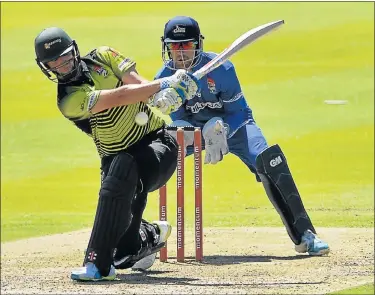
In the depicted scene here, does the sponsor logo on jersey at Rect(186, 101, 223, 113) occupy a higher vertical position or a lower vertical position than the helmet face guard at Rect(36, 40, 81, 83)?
lower

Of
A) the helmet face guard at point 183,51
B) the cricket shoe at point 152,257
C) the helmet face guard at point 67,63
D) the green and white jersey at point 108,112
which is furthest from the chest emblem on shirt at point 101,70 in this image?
the cricket shoe at point 152,257

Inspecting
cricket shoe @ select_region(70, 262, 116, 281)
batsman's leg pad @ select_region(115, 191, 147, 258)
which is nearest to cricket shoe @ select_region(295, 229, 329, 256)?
batsman's leg pad @ select_region(115, 191, 147, 258)

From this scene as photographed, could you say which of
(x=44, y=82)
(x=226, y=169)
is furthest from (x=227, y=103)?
(x=44, y=82)

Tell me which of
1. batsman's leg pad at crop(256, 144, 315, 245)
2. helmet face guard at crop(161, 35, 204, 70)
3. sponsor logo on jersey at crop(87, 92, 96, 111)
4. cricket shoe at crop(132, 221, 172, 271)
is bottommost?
cricket shoe at crop(132, 221, 172, 271)

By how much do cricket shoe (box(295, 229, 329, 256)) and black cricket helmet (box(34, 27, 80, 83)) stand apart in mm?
2126

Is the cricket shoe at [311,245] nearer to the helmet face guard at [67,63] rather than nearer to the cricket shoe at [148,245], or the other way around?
the cricket shoe at [148,245]

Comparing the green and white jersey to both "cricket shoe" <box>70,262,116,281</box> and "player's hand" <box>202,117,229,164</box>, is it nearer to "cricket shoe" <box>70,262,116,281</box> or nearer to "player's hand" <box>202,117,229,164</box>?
"cricket shoe" <box>70,262,116,281</box>

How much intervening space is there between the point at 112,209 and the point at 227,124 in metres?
1.64

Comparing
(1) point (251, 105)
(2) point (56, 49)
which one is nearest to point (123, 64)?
(2) point (56, 49)

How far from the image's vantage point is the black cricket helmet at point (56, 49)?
681 cm

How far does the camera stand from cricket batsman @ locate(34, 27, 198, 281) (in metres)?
6.82

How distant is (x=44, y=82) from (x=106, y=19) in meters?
4.96

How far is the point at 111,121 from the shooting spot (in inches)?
276

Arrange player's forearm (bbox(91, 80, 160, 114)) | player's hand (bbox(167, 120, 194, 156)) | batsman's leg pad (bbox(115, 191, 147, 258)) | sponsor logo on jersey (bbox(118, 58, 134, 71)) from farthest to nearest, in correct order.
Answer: player's hand (bbox(167, 120, 194, 156)) < batsman's leg pad (bbox(115, 191, 147, 258)) < sponsor logo on jersey (bbox(118, 58, 134, 71)) < player's forearm (bbox(91, 80, 160, 114))
